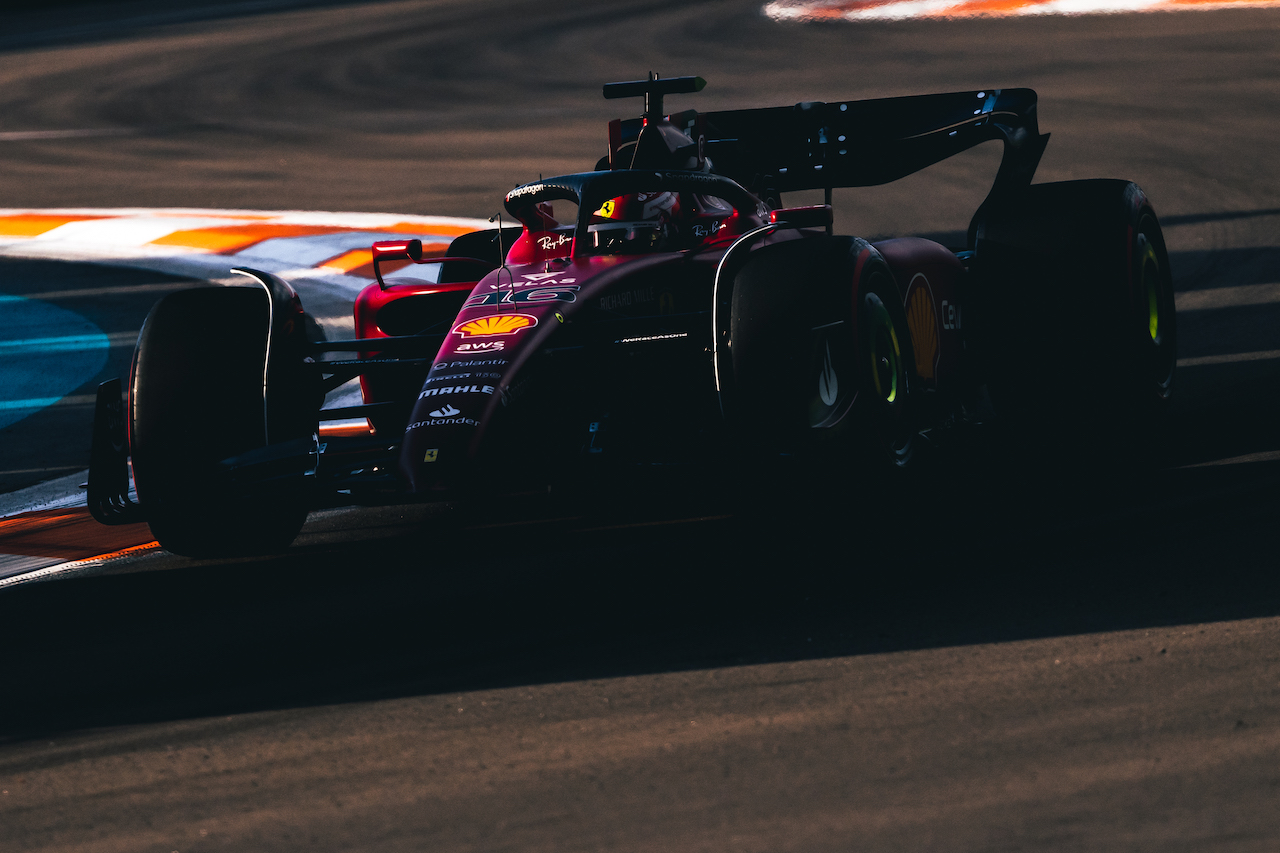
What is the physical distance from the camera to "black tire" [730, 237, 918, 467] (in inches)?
214

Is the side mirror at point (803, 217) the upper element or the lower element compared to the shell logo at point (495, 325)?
upper

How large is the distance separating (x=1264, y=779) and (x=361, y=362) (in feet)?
12.1

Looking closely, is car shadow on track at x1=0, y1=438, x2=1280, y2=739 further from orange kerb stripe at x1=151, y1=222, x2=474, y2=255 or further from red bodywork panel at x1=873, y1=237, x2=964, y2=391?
orange kerb stripe at x1=151, y1=222, x2=474, y2=255

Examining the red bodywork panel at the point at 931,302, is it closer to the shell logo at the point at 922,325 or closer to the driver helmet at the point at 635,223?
the shell logo at the point at 922,325

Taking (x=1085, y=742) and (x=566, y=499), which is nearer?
(x=1085, y=742)

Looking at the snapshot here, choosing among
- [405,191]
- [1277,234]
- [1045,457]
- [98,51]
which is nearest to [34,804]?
[1045,457]

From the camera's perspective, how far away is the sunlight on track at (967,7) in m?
23.3

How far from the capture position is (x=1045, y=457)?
21.9 feet

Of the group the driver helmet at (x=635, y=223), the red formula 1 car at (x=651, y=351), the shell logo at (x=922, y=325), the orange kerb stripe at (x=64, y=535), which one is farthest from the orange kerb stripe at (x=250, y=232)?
the shell logo at (x=922, y=325)

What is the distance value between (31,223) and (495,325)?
10.6 meters

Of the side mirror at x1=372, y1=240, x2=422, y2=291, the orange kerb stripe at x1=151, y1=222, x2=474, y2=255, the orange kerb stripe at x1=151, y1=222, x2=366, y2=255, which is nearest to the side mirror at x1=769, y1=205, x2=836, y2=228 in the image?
the side mirror at x1=372, y1=240, x2=422, y2=291

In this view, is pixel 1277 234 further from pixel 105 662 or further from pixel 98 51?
pixel 98 51

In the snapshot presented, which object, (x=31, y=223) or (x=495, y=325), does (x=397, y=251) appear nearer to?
(x=495, y=325)

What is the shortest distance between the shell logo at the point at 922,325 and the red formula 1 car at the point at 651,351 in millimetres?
13
